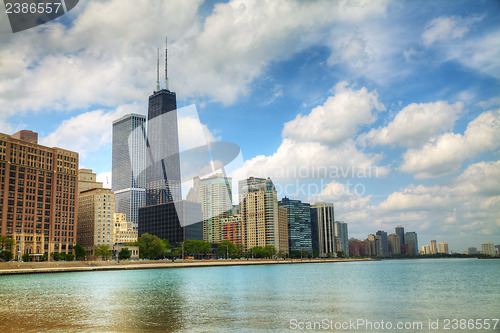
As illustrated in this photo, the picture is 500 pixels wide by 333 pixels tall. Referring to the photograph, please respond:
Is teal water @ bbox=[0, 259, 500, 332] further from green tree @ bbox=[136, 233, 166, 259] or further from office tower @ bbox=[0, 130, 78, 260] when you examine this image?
green tree @ bbox=[136, 233, 166, 259]

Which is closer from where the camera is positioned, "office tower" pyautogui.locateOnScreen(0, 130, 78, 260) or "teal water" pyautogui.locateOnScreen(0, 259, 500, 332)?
"teal water" pyautogui.locateOnScreen(0, 259, 500, 332)

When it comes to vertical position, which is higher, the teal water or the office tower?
the office tower

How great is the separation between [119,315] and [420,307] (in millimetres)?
27625

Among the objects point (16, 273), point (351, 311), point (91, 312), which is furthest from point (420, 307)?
point (16, 273)

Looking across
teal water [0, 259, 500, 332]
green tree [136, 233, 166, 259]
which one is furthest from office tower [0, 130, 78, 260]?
teal water [0, 259, 500, 332]

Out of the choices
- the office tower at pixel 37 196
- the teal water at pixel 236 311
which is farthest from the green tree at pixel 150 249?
the teal water at pixel 236 311

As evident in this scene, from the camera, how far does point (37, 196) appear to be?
17538 cm

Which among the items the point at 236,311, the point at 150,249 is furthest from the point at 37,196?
the point at 236,311

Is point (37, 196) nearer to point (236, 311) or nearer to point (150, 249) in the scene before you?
point (150, 249)

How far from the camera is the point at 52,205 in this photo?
180 meters

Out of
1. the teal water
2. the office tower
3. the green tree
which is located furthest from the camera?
the green tree

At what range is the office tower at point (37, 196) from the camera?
536ft

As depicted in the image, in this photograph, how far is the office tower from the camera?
536 feet

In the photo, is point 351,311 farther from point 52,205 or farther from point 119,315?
point 52,205
